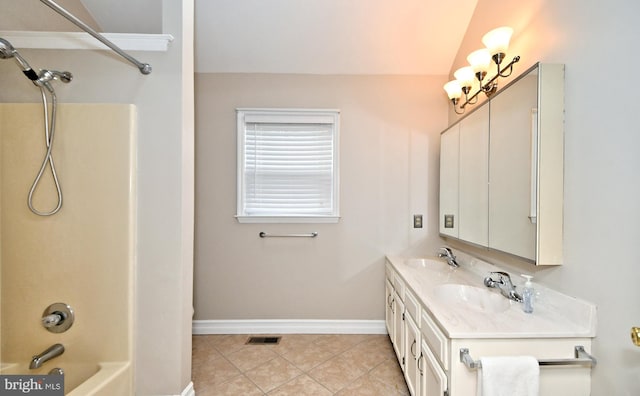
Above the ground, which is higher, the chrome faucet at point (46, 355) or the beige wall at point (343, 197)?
the beige wall at point (343, 197)

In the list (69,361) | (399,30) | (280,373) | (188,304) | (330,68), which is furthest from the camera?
(330,68)

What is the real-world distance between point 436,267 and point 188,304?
191 centimetres

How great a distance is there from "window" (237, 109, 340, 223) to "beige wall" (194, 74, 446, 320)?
0.09m

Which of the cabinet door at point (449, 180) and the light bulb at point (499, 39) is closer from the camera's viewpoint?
the light bulb at point (499, 39)

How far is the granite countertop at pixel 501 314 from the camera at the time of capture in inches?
43.5

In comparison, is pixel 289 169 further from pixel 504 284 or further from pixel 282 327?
pixel 504 284

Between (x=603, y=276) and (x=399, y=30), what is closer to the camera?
(x=603, y=276)

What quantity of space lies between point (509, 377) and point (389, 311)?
1.32 m

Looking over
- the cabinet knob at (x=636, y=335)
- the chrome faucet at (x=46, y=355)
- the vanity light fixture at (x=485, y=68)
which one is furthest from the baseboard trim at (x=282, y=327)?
the vanity light fixture at (x=485, y=68)

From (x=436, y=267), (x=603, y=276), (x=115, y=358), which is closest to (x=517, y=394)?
(x=603, y=276)

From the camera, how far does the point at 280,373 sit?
1.96 meters

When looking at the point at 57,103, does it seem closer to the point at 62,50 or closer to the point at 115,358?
the point at 62,50

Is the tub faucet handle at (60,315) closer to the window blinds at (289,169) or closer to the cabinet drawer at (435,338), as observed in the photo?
the window blinds at (289,169)
